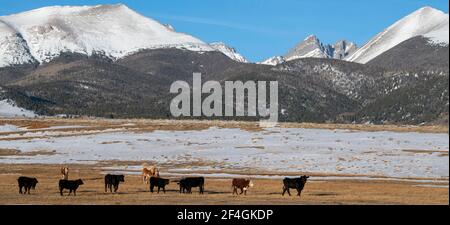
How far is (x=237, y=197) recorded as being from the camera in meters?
41.1

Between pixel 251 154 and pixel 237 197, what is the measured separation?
171 feet

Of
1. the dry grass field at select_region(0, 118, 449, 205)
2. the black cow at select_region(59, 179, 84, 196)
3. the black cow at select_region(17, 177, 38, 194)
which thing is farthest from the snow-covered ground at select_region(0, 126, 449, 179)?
the black cow at select_region(59, 179, 84, 196)

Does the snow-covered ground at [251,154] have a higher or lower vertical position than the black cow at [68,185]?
lower

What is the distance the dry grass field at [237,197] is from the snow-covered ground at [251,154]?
557 inches

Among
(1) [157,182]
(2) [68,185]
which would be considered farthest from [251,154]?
(2) [68,185]

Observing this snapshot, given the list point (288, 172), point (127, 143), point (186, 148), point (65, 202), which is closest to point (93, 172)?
point (288, 172)

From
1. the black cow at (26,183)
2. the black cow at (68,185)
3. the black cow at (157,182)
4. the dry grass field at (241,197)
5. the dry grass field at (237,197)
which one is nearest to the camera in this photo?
the dry grass field at (237,197)

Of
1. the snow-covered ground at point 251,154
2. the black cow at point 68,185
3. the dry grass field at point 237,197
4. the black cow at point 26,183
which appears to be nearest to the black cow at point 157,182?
the dry grass field at point 237,197

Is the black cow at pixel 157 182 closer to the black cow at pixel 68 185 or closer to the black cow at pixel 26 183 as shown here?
the black cow at pixel 68 185

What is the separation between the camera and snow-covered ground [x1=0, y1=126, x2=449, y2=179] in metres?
74.7

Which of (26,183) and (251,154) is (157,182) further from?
(251,154)

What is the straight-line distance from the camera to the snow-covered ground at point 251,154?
7466cm

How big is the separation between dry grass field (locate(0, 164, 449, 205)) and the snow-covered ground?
1414 centimetres
